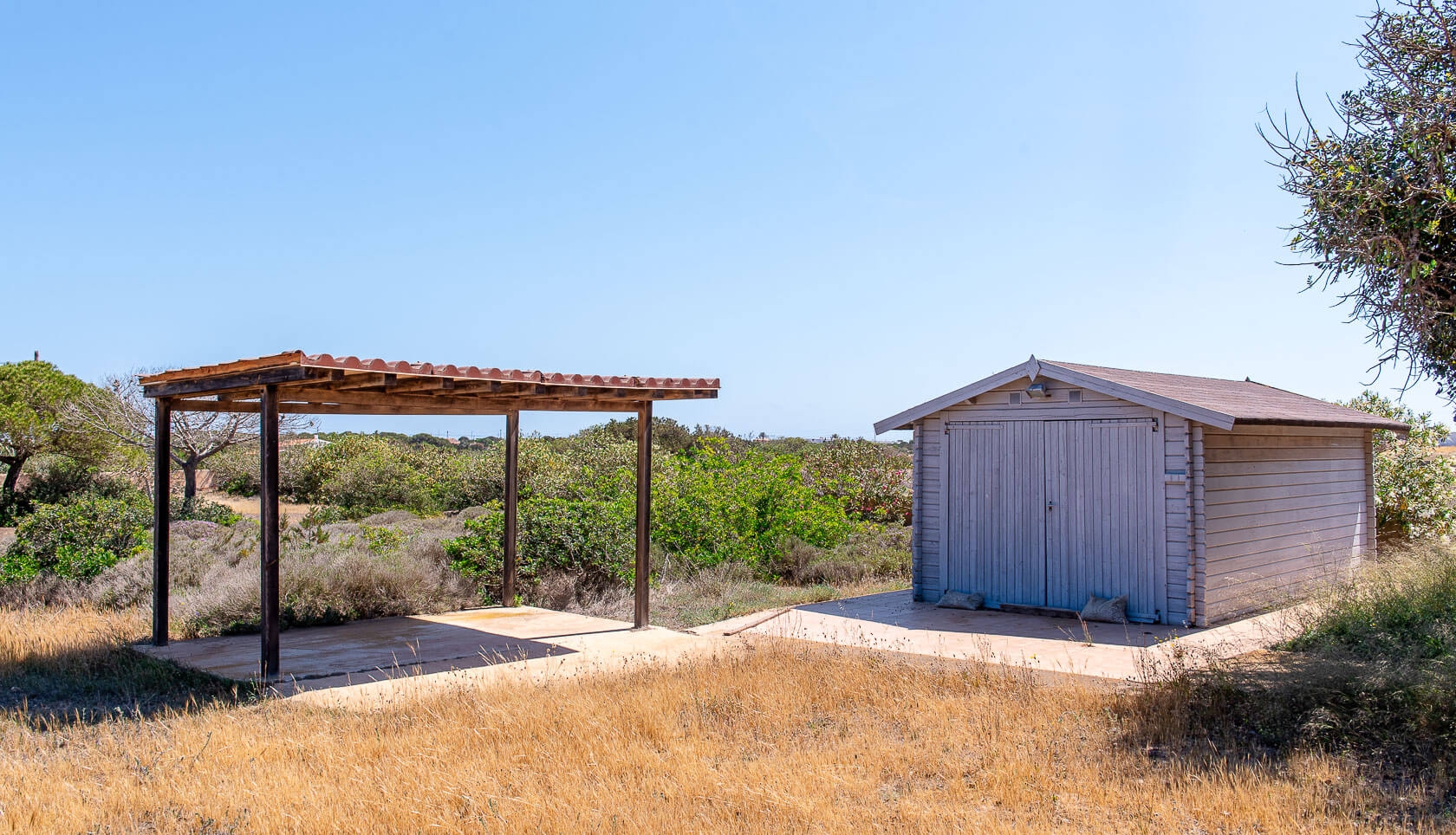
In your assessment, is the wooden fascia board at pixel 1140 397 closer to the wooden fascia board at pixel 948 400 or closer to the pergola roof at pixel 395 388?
the wooden fascia board at pixel 948 400

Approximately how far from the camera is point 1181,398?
32.0 ft

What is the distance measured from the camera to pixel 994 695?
6.30 m

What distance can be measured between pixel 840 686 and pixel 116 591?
794 cm

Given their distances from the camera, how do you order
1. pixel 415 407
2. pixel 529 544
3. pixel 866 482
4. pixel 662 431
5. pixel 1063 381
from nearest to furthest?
pixel 415 407 → pixel 1063 381 → pixel 529 544 → pixel 866 482 → pixel 662 431

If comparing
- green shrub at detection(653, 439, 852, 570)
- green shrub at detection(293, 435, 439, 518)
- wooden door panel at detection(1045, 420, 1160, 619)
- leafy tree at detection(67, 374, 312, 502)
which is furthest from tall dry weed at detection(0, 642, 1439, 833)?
green shrub at detection(293, 435, 439, 518)

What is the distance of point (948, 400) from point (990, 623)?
8.55 feet

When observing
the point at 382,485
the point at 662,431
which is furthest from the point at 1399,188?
the point at 662,431

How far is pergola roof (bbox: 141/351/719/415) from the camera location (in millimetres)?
6633

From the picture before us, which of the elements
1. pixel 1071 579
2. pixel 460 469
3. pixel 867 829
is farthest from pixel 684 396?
pixel 460 469

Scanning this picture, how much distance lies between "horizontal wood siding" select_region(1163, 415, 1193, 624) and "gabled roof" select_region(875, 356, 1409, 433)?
0.26 meters

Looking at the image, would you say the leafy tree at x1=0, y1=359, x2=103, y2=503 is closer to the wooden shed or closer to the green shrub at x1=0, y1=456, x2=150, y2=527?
the green shrub at x1=0, y1=456, x2=150, y2=527

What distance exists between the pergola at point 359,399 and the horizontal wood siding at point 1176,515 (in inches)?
183

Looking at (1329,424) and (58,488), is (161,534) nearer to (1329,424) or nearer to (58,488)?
(1329,424)

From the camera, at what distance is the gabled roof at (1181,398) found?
30.9 feet
